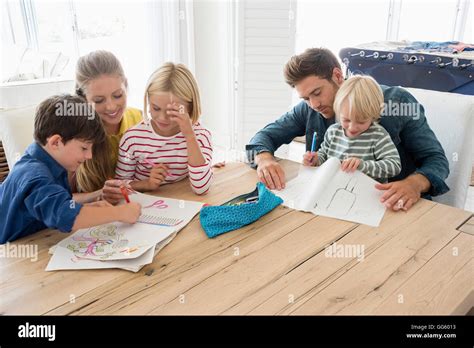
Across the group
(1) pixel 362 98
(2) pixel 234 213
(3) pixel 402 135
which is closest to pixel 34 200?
(2) pixel 234 213

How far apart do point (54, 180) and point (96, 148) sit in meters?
0.22

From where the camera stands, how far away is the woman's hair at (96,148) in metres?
1.32

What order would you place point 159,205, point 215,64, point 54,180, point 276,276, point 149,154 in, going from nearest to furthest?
1. point 276,276
2. point 54,180
3. point 159,205
4. point 149,154
5. point 215,64

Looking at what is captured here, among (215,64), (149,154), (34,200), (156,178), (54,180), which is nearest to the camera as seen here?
(34,200)

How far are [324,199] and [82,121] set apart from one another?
0.68 m

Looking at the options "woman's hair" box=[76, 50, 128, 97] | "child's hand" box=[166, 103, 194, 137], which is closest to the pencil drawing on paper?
"child's hand" box=[166, 103, 194, 137]

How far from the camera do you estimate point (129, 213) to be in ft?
3.36

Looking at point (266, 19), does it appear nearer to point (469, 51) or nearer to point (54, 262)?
point (469, 51)

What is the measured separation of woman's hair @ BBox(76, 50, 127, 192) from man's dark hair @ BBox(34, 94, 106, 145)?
0.43ft

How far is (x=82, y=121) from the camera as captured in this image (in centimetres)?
110

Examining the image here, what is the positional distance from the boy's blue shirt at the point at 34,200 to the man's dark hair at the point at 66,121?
0.17ft

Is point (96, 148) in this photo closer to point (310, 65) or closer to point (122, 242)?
point (122, 242)

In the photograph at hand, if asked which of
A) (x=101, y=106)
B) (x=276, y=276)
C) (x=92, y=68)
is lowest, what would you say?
(x=276, y=276)
